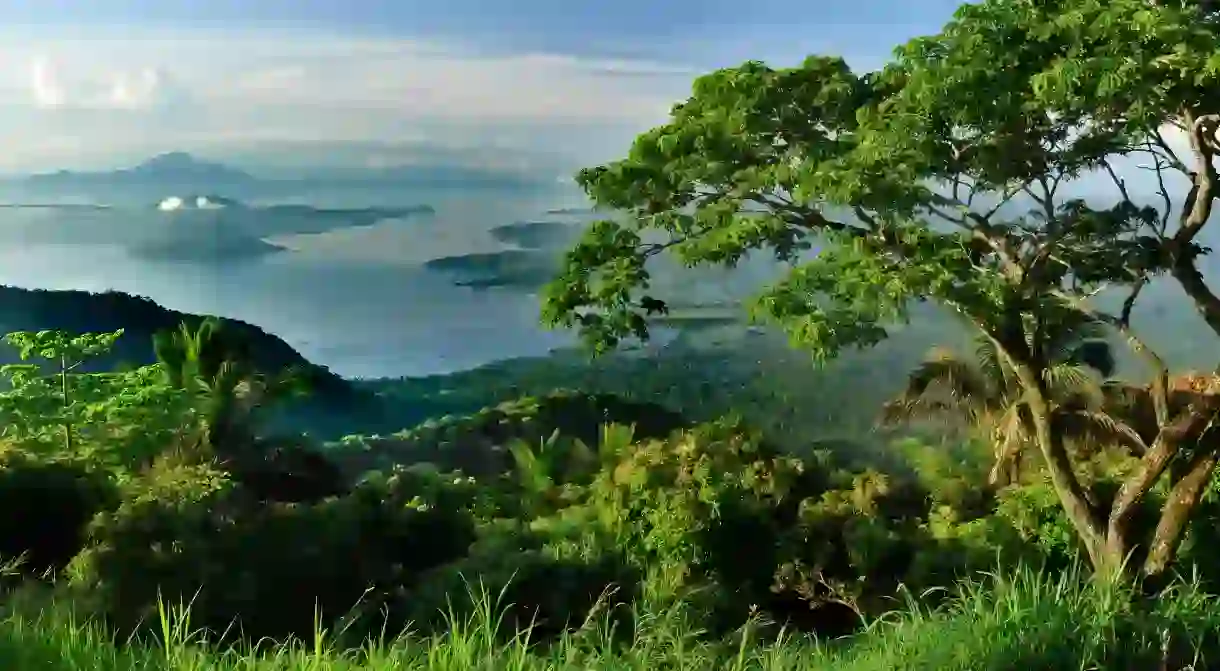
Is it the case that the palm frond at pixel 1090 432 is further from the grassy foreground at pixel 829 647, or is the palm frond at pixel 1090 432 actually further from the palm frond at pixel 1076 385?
the grassy foreground at pixel 829 647

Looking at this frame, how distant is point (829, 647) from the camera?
13.4 ft

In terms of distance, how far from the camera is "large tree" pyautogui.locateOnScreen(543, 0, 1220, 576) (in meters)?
3.54

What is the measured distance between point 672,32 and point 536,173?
3.38ft

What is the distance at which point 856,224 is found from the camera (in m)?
4.51

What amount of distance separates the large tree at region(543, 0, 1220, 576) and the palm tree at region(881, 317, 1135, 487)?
0.51 meters

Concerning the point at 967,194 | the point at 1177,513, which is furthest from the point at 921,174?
the point at 1177,513

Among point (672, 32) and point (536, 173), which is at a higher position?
point (672, 32)

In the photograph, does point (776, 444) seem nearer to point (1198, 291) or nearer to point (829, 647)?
point (829, 647)

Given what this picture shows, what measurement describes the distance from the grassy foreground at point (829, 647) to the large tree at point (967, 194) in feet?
1.36

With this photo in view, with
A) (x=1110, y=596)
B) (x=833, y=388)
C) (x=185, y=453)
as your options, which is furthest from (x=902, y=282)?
(x=185, y=453)

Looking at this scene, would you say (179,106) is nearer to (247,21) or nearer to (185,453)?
(247,21)

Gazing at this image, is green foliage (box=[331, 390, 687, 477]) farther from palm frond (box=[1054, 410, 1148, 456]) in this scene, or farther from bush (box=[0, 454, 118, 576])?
palm frond (box=[1054, 410, 1148, 456])

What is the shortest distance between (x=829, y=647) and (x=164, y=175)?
396 centimetres

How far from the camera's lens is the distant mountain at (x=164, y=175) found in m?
5.99
